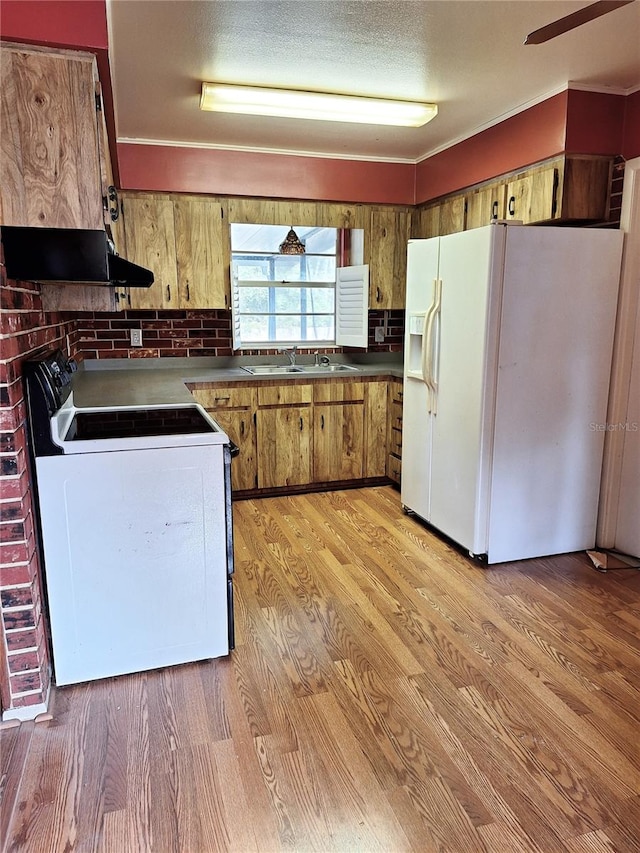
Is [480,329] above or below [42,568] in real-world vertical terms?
above

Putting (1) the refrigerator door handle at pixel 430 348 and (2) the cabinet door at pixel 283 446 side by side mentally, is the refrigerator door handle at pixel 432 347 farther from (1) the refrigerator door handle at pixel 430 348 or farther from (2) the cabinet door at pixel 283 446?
(2) the cabinet door at pixel 283 446

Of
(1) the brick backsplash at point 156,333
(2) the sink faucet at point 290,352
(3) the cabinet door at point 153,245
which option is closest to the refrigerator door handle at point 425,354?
(2) the sink faucet at point 290,352

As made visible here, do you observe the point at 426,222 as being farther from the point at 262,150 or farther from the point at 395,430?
the point at 395,430

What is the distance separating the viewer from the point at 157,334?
4.16m

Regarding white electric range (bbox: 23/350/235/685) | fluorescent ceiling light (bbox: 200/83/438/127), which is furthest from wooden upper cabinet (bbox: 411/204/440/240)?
white electric range (bbox: 23/350/235/685)

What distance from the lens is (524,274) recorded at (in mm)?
2785

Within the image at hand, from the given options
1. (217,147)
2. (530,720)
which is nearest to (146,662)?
(530,720)

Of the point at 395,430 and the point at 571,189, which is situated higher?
the point at 571,189

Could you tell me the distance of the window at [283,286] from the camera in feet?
14.2

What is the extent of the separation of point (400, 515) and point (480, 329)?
4.75 ft

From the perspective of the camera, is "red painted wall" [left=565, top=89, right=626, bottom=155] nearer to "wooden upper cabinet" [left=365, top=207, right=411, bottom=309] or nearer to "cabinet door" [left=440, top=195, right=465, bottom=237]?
"cabinet door" [left=440, top=195, right=465, bottom=237]

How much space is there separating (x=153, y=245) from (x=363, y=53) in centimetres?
194

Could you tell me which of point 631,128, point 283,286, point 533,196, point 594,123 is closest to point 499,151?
point 533,196

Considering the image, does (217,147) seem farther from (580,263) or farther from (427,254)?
(580,263)
